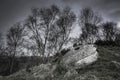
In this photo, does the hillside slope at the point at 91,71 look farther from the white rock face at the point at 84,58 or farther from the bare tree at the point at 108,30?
the bare tree at the point at 108,30

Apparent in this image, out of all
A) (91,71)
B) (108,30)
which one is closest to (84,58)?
(91,71)

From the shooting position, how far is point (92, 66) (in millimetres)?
7645

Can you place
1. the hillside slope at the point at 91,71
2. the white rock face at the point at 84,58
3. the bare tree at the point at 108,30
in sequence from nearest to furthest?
the hillside slope at the point at 91,71 → the white rock face at the point at 84,58 → the bare tree at the point at 108,30

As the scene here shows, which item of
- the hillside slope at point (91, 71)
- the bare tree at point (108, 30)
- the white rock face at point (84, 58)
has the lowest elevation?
the hillside slope at point (91, 71)

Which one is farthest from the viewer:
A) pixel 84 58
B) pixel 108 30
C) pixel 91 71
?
pixel 108 30

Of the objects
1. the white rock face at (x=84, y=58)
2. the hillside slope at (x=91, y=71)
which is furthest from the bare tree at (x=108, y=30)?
the white rock face at (x=84, y=58)

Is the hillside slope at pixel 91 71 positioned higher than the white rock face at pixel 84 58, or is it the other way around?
the white rock face at pixel 84 58

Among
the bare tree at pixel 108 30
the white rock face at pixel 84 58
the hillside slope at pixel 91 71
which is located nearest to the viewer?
the hillside slope at pixel 91 71

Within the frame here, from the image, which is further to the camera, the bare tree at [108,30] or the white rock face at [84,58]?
the bare tree at [108,30]

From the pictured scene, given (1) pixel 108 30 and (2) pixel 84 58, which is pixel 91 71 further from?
(1) pixel 108 30

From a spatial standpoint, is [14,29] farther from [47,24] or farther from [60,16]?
[60,16]

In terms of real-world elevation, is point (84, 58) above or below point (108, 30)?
below

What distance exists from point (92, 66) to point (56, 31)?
14285 millimetres

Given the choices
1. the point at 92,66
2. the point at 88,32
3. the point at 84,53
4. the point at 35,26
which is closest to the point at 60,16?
the point at 35,26
